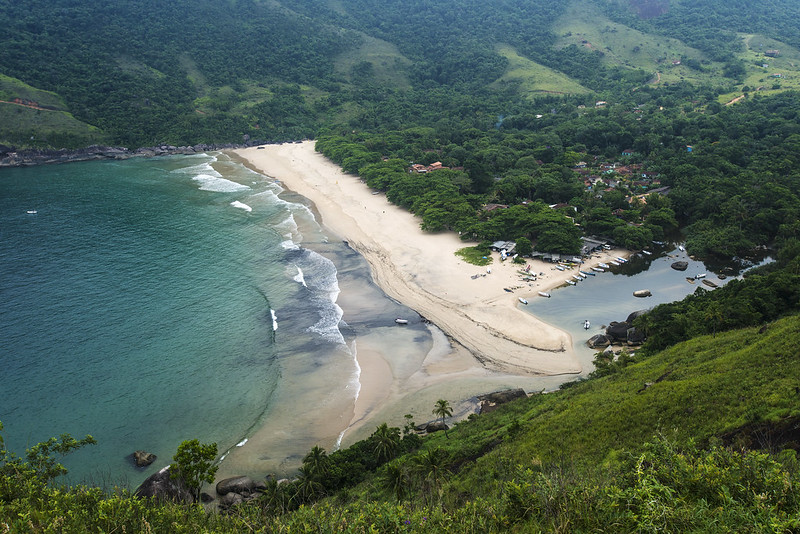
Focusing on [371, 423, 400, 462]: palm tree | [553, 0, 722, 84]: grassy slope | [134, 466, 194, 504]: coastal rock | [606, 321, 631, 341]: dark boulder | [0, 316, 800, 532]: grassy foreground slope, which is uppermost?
[553, 0, 722, 84]: grassy slope

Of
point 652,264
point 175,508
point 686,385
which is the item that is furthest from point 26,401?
point 652,264

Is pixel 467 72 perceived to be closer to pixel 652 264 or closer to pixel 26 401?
pixel 652 264

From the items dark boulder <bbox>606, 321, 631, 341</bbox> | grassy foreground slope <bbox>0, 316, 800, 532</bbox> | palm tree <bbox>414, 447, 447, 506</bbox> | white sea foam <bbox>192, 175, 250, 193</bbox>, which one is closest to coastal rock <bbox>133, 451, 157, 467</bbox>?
grassy foreground slope <bbox>0, 316, 800, 532</bbox>

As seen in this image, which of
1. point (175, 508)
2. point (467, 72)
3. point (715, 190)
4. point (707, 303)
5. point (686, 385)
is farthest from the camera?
point (467, 72)

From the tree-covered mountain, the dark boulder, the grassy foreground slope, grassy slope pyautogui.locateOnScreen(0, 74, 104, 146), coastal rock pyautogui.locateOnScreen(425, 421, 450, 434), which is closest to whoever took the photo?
the grassy foreground slope

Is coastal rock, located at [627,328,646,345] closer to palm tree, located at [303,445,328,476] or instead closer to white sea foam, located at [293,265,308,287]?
palm tree, located at [303,445,328,476]

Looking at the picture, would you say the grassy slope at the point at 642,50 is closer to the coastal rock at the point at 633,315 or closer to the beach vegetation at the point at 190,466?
the coastal rock at the point at 633,315

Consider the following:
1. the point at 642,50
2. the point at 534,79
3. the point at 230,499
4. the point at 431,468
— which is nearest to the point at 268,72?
the point at 534,79
